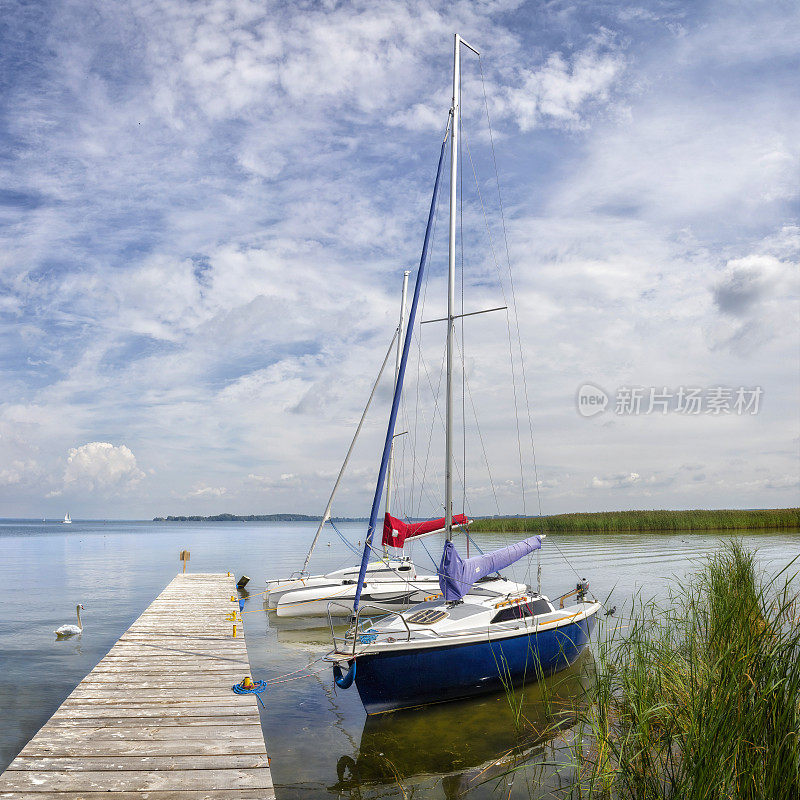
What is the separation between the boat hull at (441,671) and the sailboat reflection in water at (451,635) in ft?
0.05

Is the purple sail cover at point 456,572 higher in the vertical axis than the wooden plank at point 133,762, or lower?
higher

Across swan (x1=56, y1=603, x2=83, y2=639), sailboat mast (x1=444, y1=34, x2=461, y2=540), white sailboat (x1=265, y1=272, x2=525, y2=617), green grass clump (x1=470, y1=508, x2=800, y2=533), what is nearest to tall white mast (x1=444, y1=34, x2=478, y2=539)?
sailboat mast (x1=444, y1=34, x2=461, y2=540)

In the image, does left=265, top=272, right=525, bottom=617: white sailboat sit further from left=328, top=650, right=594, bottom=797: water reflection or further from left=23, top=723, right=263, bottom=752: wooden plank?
left=23, top=723, right=263, bottom=752: wooden plank

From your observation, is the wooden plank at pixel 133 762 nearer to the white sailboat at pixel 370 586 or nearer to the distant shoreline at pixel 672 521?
the white sailboat at pixel 370 586

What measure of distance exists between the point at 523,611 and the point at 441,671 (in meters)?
2.22

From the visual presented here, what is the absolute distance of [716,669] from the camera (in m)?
4.79

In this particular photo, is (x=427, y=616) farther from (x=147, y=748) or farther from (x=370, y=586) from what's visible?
(x=370, y=586)

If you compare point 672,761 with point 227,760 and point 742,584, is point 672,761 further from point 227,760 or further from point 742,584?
point 742,584

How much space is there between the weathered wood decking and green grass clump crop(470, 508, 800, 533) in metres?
42.5

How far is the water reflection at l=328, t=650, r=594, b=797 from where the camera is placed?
8141 mm

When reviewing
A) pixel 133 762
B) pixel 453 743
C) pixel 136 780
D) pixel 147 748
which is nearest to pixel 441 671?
pixel 453 743

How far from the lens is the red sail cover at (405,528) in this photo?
1581 cm

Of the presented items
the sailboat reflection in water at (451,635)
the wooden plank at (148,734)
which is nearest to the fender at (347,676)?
the sailboat reflection in water at (451,635)

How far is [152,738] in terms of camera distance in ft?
23.8
